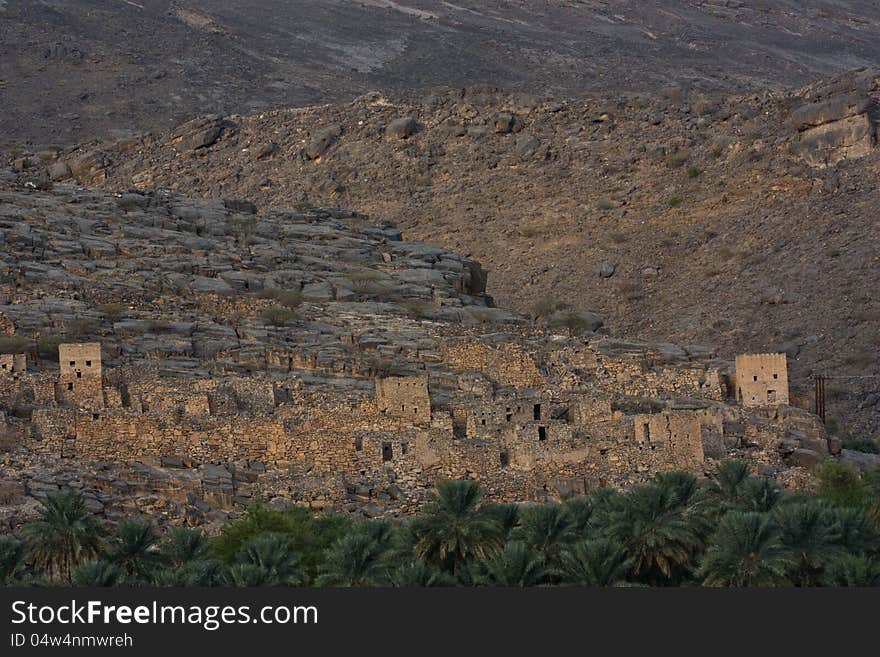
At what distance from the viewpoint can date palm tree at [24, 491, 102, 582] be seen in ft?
103

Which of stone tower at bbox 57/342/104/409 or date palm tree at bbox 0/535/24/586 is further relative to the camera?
stone tower at bbox 57/342/104/409

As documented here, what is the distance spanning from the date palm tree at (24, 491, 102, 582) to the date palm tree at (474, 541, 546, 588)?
5.76 meters

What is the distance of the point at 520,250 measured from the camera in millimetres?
73438

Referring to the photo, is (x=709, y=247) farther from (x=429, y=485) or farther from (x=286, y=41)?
(x=286, y=41)

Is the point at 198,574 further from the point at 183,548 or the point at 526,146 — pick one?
the point at 526,146

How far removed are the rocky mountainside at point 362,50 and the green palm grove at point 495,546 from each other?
59.4 meters

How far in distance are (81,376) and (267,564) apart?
1077 centimetres

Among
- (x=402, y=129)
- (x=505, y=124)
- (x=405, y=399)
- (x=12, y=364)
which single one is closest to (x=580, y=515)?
(x=405, y=399)

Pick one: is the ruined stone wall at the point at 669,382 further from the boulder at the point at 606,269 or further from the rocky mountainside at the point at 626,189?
the boulder at the point at 606,269

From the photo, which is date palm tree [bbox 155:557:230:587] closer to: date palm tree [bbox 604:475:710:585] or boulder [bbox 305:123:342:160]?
date palm tree [bbox 604:475:710:585]

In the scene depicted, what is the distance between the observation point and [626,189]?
75750 mm

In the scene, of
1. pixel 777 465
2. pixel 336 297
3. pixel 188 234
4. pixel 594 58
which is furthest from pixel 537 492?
pixel 594 58

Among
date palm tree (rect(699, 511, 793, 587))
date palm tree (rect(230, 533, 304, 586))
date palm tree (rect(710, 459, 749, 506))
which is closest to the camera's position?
date palm tree (rect(230, 533, 304, 586))

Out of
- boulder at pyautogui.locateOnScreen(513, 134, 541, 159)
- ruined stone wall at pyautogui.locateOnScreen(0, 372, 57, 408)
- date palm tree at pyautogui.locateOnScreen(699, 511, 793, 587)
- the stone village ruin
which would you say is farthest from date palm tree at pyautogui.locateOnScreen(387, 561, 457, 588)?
boulder at pyautogui.locateOnScreen(513, 134, 541, 159)
